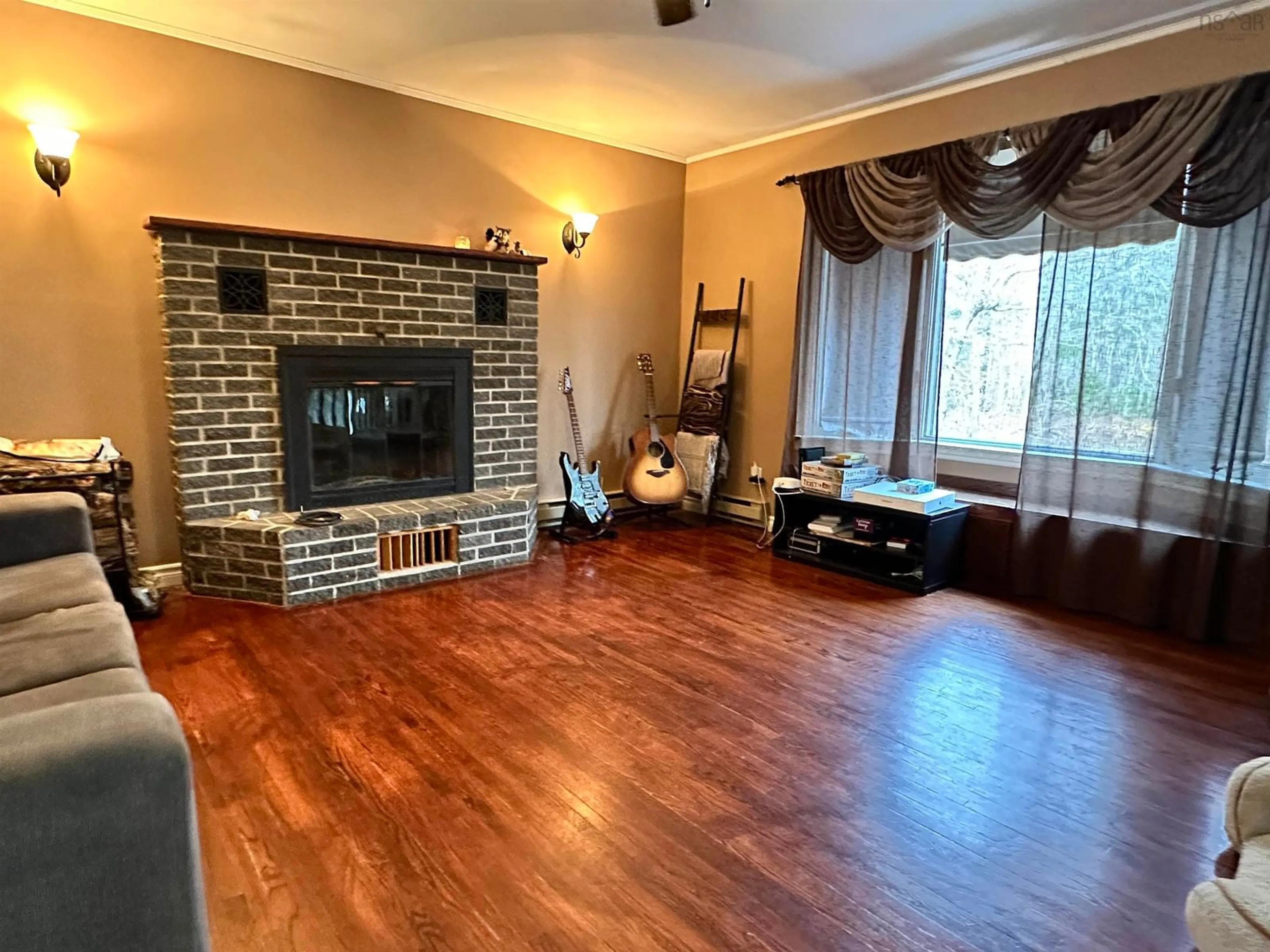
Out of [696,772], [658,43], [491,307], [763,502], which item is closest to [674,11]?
[658,43]

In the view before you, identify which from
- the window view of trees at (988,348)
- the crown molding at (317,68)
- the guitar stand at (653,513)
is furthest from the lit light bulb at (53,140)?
the window view of trees at (988,348)

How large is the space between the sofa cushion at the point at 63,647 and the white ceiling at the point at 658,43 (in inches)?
97.9

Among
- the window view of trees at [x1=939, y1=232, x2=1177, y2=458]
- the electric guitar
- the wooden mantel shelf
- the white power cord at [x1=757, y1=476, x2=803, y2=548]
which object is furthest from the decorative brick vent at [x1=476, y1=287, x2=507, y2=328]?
the window view of trees at [x1=939, y1=232, x2=1177, y2=458]

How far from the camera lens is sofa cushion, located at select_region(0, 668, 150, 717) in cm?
143

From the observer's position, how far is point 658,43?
322 cm

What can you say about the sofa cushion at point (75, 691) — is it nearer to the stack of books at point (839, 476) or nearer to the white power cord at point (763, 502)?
the stack of books at point (839, 476)

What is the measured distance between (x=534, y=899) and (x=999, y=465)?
3283 millimetres

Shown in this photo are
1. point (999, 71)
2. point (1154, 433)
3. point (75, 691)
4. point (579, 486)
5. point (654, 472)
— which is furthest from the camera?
point (654, 472)

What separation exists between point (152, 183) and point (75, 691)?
269 cm

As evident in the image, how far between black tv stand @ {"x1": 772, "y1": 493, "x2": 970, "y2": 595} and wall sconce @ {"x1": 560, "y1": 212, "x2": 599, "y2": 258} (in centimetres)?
203

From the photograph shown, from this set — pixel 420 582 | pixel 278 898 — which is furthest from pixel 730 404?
pixel 278 898

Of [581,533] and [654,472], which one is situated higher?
[654,472]

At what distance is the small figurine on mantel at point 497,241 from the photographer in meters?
4.18

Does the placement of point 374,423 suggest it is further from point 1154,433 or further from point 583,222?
point 1154,433
